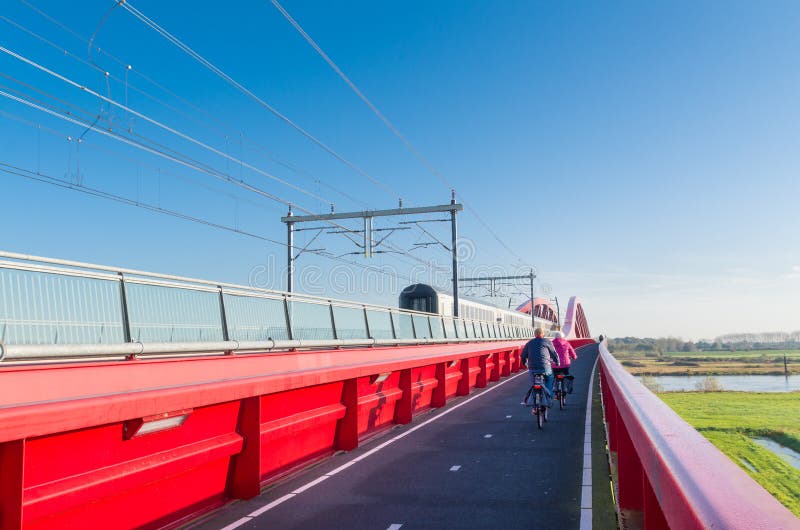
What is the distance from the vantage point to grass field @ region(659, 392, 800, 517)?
34.4m

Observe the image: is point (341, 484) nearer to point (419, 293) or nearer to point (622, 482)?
point (622, 482)

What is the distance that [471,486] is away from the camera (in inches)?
325

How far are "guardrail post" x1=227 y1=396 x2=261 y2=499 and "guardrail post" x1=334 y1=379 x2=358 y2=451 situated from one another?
3.06 meters

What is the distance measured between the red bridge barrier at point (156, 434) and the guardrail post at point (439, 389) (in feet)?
17.5

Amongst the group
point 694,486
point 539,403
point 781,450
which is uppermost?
point 694,486

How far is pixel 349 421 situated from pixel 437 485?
8.58ft

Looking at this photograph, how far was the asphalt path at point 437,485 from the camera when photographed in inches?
264

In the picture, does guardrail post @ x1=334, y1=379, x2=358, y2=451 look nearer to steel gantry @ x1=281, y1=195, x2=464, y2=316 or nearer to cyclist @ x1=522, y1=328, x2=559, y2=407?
cyclist @ x1=522, y1=328, x2=559, y2=407

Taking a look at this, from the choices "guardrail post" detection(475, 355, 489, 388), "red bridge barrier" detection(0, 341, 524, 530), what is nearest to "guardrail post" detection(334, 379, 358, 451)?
"red bridge barrier" detection(0, 341, 524, 530)

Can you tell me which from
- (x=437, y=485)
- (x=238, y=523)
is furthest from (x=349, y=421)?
(x=238, y=523)

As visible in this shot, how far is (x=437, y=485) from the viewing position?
8.30 m

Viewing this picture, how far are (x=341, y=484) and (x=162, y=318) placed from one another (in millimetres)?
3825

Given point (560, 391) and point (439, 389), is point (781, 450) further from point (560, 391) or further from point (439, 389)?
point (439, 389)

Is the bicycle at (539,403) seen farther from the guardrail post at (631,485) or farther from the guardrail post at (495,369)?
the guardrail post at (495,369)
